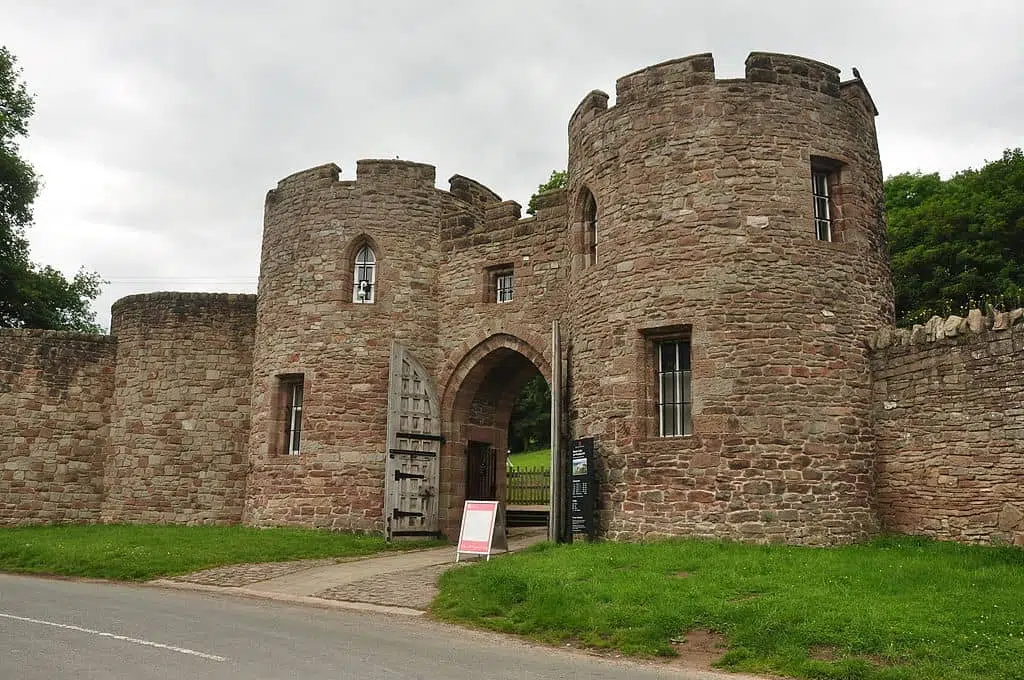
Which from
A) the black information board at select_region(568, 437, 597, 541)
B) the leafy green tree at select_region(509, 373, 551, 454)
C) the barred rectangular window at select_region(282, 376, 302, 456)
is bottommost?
the black information board at select_region(568, 437, 597, 541)

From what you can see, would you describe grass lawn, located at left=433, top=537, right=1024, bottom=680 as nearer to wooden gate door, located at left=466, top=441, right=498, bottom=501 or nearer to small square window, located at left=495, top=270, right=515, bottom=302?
wooden gate door, located at left=466, top=441, right=498, bottom=501

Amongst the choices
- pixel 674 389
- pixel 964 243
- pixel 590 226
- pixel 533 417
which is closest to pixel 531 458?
pixel 533 417

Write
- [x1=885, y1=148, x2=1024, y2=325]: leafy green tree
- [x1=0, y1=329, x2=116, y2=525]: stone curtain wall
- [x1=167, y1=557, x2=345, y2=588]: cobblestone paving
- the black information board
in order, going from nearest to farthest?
1. [x1=167, y1=557, x2=345, y2=588]: cobblestone paving
2. the black information board
3. [x1=0, y1=329, x2=116, y2=525]: stone curtain wall
4. [x1=885, y1=148, x2=1024, y2=325]: leafy green tree

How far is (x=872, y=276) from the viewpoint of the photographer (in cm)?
1423

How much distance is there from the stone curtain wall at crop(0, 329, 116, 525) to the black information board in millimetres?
12096

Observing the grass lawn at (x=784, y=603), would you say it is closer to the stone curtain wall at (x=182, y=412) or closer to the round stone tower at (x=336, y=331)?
the round stone tower at (x=336, y=331)

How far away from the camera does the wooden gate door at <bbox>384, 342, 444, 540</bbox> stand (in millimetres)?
17266

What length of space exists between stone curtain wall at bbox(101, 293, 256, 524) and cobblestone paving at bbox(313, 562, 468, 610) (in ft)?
A: 26.8

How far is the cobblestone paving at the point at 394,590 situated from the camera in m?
11.3

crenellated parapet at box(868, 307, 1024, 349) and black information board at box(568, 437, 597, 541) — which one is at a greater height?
crenellated parapet at box(868, 307, 1024, 349)

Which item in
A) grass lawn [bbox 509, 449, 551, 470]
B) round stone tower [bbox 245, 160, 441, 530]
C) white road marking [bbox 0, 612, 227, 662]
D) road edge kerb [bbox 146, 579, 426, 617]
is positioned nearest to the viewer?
white road marking [bbox 0, 612, 227, 662]

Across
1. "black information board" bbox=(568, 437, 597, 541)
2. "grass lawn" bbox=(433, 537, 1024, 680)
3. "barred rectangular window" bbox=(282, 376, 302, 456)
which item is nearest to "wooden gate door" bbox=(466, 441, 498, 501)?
"barred rectangular window" bbox=(282, 376, 302, 456)

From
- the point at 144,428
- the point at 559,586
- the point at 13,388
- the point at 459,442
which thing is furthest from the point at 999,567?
the point at 13,388

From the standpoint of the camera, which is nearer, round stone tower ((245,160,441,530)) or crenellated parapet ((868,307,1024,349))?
crenellated parapet ((868,307,1024,349))
